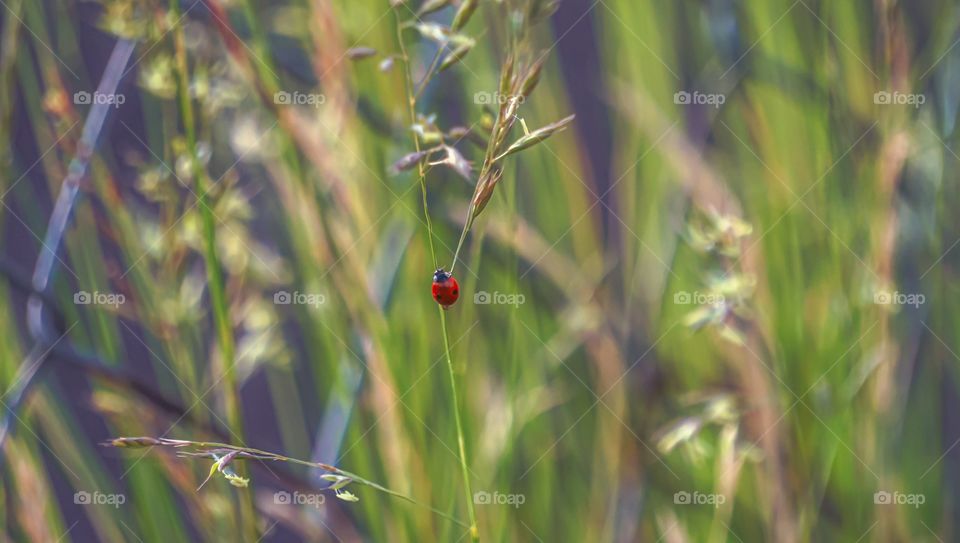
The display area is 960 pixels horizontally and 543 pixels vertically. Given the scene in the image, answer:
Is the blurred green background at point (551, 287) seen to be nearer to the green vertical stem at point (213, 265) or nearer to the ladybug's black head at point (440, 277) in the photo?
the green vertical stem at point (213, 265)

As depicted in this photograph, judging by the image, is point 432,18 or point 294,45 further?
point 294,45

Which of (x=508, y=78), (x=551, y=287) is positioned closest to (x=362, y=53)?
(x=508, y=78)

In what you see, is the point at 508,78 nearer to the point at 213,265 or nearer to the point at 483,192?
the point at 483,192

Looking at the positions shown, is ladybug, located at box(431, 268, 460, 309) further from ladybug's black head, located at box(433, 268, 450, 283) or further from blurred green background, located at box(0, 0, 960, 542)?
blurred green background, located at box(0, 0, 960, 542)

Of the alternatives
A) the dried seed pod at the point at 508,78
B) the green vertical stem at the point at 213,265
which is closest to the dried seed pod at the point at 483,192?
the dried seed pod at the point at 508,78

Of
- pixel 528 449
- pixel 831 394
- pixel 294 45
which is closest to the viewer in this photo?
pixel 831 394

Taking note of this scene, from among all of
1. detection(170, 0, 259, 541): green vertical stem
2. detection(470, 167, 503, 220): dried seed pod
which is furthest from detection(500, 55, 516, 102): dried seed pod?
detection(170, 0, 259, 541): green vertical stem

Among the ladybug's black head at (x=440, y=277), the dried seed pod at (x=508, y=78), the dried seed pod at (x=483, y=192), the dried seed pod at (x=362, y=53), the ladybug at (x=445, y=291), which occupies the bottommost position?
the ladybug at (x=445, y=291)

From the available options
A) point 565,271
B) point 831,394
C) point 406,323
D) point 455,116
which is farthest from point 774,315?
point 455,116

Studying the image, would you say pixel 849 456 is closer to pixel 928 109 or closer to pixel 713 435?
pixel 713 435
